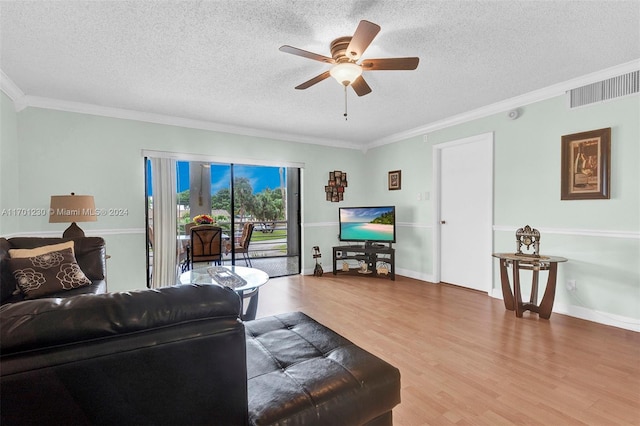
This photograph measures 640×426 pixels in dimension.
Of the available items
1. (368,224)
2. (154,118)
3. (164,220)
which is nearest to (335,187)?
(368,224)

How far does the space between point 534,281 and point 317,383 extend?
2.97 meters

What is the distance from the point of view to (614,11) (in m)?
1.96

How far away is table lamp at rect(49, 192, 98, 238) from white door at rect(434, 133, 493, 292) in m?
4.43

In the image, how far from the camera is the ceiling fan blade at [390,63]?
2125mm

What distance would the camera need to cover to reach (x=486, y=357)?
230 centimetres

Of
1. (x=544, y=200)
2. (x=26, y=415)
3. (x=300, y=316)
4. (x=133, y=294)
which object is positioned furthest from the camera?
(x=544, y=200)

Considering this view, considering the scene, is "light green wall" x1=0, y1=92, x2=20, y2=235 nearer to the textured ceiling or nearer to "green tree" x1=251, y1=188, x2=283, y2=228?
the textured ceiling

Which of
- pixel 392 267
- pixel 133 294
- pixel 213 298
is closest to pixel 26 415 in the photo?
pixel 133 294

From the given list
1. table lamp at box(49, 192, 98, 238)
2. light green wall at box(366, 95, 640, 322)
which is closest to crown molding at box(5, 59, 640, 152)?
light green wall at box(366, 95, 640, 322)

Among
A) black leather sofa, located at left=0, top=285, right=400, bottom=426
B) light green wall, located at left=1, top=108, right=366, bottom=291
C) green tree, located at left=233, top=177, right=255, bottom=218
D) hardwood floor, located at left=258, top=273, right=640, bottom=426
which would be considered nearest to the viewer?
black leather sofa, located at left=0, top=285, right=400, bottom=426

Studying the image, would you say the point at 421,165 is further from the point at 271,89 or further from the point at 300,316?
the point at 300,316

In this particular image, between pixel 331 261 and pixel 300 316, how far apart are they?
369cm

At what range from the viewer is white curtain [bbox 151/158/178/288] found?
4075 mm

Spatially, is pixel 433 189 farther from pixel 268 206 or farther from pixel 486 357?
pixel 268 206
